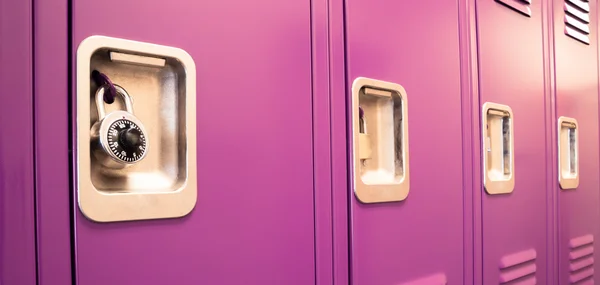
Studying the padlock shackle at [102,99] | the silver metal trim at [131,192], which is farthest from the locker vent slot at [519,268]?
the padlock shackle at [102,99]

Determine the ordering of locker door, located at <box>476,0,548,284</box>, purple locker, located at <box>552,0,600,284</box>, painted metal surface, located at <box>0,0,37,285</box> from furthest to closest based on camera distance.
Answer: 1. purple locker, located at <box>552,0,600,284</box>
2. locker door, located at <box>476,0,548,284</box>
3. painted metal surface, located at <box>0,0,37,285</box>

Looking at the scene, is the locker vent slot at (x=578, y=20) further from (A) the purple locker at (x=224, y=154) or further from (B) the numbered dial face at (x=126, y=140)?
(B) the numbered dial face at (x=126, y=140)

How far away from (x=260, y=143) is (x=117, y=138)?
9.6 inches

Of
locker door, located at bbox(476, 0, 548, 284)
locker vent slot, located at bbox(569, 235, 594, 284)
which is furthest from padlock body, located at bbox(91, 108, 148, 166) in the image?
locker vent slot, located at bbox(569, 235, 594, 284)

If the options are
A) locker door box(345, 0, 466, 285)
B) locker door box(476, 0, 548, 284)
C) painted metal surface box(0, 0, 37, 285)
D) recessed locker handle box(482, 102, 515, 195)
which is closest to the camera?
painted metal surface box(0, 0, 37, 285)

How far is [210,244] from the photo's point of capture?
2.19 ft

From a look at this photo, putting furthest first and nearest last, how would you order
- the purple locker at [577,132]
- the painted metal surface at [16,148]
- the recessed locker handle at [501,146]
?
the purple locker at [577,132], the recessed locker handle at [501,146], the painted metal surface at [16,148]

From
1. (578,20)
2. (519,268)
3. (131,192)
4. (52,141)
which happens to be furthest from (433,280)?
(578,20)

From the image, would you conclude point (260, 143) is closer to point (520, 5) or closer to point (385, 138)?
point (385, 138)

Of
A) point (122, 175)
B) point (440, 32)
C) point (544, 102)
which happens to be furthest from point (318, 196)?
point (544, 102)

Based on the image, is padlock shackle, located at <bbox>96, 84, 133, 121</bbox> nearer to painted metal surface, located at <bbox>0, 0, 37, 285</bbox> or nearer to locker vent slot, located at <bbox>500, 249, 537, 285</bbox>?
painted metal surface, located at <bbox>0, 0, 37, 285</bbox>

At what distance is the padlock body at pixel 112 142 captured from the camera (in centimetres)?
56

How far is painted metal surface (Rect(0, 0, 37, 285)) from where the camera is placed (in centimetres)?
49

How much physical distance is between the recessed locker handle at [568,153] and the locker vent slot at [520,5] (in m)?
0.50
